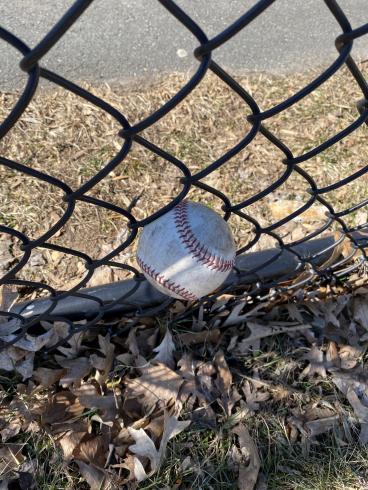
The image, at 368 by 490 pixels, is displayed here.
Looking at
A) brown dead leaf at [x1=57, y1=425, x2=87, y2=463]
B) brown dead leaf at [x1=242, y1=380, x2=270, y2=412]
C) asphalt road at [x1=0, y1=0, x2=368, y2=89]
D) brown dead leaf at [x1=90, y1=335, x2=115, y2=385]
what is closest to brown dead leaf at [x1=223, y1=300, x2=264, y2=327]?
brown dead leaf at [x1=242, y1=380, x2=270, y2=412]

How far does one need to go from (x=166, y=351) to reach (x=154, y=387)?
0.15m

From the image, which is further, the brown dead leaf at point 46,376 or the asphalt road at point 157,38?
the asphalt road at point 157,38

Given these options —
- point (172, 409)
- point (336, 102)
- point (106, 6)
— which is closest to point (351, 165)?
point (336, 102)

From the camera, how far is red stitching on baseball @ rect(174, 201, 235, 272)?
1456 mm

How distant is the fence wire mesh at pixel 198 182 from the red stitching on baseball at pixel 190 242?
47 mm

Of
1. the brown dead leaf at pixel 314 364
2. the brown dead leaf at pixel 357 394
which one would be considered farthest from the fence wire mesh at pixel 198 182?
the brown dead leaf at pixel 357 394

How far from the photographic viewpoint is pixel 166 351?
204 centimetres

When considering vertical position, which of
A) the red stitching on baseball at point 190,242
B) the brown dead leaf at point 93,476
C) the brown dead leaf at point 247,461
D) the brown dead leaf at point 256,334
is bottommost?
the brown dead leaf at point 247,461

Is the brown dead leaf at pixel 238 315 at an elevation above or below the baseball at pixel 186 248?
below

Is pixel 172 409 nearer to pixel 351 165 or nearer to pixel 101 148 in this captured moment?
pixel 101 148

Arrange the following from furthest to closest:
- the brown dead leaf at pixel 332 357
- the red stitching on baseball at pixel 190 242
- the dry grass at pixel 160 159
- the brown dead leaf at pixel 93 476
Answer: the dry grass at pixel 160 159, the brown dead leaf at pixel 332 357, the brown dead leaf at pixel 93 476, the red stitching on baseball at pixel 190 242

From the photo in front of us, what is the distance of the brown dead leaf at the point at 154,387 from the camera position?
1.94m

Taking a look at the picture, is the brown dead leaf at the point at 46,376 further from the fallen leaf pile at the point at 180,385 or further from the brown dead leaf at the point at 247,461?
the brown dead leaf at the point at 247,461

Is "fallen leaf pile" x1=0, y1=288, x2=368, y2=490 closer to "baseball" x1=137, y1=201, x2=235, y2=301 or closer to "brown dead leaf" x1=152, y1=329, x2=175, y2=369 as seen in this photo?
"brown dead leaf" x1=152, y1=329, x2=175, y2=369
